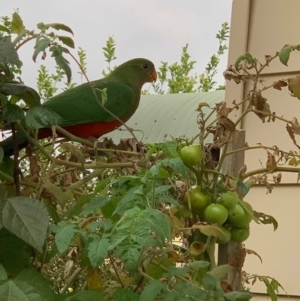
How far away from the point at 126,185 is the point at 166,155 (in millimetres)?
88

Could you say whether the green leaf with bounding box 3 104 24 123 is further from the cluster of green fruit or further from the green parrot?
the cluster of green fruit

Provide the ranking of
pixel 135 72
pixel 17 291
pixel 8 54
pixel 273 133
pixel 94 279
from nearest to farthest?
pixel 17 291 < pixel 8 54 < pixel 94 279 < pixel 273 133 < pixel 135 72

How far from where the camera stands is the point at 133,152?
879 mm

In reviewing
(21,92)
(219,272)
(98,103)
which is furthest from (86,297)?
(98,103)

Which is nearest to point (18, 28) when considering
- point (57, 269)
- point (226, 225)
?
point (226, 225)

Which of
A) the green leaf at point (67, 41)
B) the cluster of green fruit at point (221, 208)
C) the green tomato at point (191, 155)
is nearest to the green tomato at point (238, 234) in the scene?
the cluster of green fruit at point (221, 208)

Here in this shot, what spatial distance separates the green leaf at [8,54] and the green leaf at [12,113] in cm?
8

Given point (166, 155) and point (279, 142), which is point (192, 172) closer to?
point (166, 155)

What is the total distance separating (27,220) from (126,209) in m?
0.10

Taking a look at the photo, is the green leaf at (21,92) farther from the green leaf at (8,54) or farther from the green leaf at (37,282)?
the green leaf at (37,282)

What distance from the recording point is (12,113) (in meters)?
0.71

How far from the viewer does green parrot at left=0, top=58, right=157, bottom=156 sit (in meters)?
1.09

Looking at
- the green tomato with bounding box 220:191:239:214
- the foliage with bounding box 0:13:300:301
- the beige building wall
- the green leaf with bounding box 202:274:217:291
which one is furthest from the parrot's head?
the green leaf with bounding box 202:274:217:291

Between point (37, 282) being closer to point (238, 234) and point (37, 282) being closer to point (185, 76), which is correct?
A: point (238, 234)
